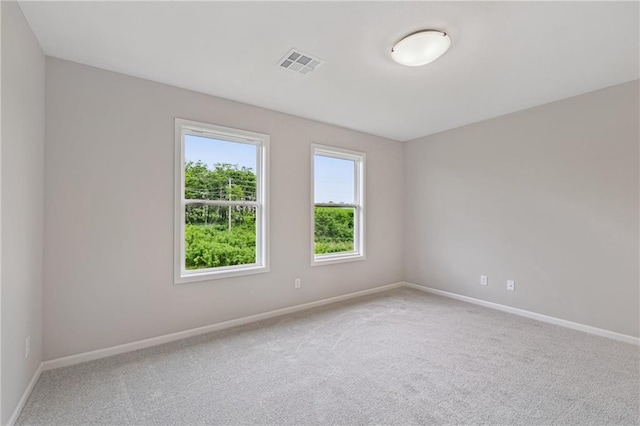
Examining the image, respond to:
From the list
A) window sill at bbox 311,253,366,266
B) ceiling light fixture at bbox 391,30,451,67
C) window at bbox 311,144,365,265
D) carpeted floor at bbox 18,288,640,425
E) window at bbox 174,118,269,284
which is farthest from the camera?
window at bbox 311,144,365,265

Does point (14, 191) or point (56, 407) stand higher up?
point (14, 191)

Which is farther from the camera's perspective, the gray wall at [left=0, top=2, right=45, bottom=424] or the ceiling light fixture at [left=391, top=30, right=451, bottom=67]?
the ceiling light fixture at [left=391, top=30, right=451, bottom=67]

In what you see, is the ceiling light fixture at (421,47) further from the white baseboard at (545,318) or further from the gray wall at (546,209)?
the white baseboard at (545,318)

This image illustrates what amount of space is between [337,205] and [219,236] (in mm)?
1782

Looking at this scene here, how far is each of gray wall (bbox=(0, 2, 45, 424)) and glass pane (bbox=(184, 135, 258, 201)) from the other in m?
1.15

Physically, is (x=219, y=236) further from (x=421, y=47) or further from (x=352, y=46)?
(x=421, y=47)

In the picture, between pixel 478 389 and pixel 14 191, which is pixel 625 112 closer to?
pixel 478 389

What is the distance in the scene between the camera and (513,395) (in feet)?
6.60

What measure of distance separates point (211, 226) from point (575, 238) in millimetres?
4008

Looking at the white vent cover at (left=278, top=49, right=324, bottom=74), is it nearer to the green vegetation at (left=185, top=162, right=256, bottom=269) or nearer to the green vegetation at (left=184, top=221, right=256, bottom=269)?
the green vegetation at (left=185, top=162, right=256, bottom=269)

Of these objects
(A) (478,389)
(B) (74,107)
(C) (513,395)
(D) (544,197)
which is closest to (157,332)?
(B) (74,107)

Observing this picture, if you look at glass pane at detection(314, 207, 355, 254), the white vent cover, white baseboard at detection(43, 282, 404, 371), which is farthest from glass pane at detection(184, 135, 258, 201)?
white baseboard at detection(43, 282, 404, 371)

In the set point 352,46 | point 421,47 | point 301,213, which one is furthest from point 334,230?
point 421,47

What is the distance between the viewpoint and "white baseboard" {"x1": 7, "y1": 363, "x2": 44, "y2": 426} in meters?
1.72
